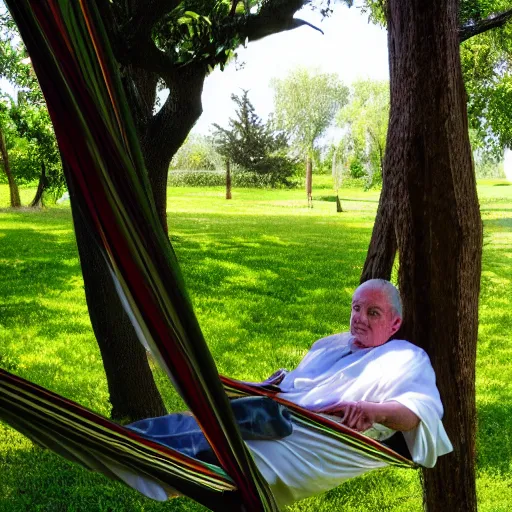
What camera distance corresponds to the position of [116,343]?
8.73ft

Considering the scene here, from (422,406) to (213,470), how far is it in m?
0.53

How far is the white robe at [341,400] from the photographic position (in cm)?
148

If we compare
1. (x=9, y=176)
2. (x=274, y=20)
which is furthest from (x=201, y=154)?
(x=274, y=20)

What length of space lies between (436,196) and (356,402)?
0.57m

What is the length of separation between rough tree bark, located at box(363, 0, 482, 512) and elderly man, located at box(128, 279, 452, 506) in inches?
4.8

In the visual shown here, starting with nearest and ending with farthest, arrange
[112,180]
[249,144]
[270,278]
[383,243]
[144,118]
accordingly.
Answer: [112,180], [383,243], [144,118], [249,144], [270,278]

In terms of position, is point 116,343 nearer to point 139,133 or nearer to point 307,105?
point 139,133

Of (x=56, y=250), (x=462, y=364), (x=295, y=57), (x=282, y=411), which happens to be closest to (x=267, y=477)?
(x=282, y=411)

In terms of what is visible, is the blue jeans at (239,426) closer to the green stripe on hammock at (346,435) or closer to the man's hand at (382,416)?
the green stripe on hammock at (346,435)

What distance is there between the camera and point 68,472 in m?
3.51

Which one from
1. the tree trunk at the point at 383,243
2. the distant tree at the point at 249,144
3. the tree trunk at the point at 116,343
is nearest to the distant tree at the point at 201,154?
the distant tree at the point at 249,144

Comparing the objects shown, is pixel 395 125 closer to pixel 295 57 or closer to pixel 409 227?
pixel 409 227

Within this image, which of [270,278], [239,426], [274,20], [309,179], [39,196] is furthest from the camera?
[270,278]

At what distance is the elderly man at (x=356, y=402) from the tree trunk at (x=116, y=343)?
92cm
